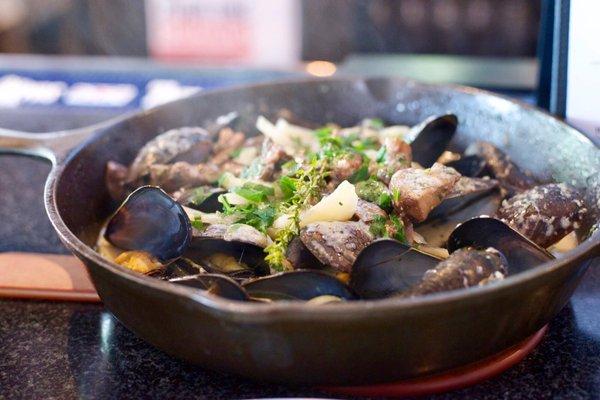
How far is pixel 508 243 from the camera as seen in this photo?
134 cm

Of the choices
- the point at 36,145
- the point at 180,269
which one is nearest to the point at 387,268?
the point at 180,269

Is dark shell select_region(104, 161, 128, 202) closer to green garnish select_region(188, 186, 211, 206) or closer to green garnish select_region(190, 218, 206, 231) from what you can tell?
green garnish select_region(188, 186, 211, 206)

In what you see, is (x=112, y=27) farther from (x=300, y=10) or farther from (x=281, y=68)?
(x=281, y=68)

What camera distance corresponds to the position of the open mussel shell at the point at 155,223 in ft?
4.79

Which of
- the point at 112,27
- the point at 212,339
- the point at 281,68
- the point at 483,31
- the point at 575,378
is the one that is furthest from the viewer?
the point at 112,27

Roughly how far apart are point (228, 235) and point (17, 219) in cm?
96

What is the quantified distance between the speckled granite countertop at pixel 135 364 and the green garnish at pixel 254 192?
1.28 feet

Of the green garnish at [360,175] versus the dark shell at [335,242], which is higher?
the green garnish at [360,175]

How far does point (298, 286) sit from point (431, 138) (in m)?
0.78

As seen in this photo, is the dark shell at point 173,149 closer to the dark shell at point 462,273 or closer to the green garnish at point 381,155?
the green garnish at point 381,155

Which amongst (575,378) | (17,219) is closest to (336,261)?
(575,378)

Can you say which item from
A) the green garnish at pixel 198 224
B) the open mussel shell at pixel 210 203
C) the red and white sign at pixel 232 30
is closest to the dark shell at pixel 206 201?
the open mussel shell at pixel 210 203

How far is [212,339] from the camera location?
116cm

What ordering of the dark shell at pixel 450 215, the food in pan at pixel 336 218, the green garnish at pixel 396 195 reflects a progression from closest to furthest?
the food in pan at pixel 336 218 < the green garnish at pixel 396 195 < the dark shell at pixel 450 215
